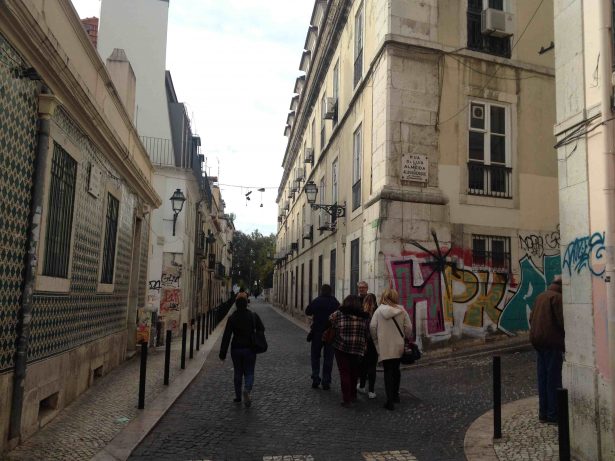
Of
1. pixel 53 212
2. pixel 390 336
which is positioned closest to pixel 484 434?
pixel 390 336

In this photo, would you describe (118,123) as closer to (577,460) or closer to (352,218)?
(352,218)

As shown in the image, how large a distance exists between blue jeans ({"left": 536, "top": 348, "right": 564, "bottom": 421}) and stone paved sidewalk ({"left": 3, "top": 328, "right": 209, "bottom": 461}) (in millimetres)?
4752

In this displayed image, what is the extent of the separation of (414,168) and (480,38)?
13.0 feet

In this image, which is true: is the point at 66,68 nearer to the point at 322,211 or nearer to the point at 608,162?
the point at 608,162

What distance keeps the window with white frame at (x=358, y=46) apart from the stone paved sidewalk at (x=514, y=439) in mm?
10849

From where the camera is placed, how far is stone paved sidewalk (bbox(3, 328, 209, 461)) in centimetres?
510

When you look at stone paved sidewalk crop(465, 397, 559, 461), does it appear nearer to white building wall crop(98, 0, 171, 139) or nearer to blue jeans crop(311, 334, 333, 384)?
blue jeans crop(311, 334, 333, 384)

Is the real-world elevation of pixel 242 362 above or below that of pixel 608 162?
below

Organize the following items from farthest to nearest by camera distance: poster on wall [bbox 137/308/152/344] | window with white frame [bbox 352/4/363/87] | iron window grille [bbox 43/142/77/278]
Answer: window with white frame [bbox 352/4/363/87]
poster on wall [bbox 137/308/152/344]
iron window grille [bbox 43/142/77/278]

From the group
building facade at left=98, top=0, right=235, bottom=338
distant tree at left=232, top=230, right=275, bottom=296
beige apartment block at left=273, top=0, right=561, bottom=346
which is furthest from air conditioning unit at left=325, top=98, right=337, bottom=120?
distant tree at left=232, top=230, right=275, bottom=296

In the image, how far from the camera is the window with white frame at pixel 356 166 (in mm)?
14788

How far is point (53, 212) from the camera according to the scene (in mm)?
6305

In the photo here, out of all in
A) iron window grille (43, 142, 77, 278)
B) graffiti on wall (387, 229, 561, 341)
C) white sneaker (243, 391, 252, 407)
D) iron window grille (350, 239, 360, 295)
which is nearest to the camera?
iron window grille (43, 142, 77, 278)

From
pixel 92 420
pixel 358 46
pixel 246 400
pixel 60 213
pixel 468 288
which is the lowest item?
pixel 92 420
